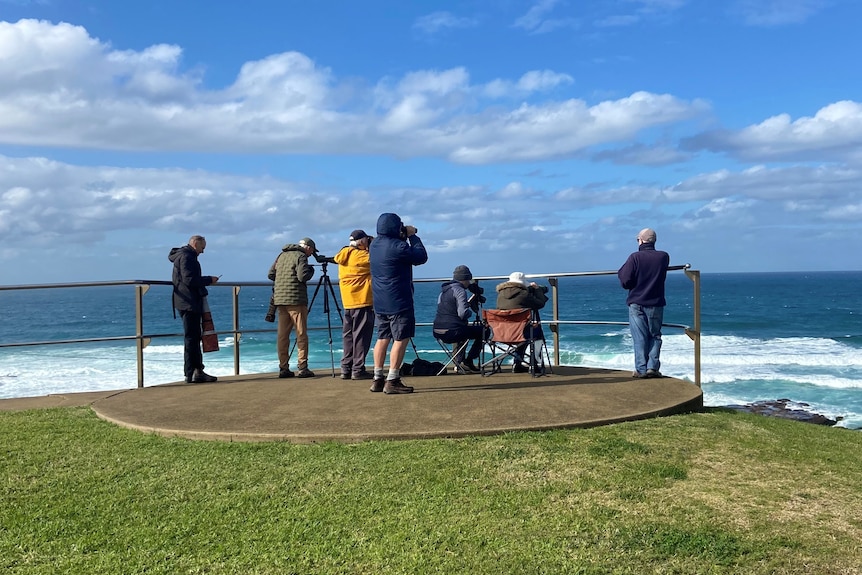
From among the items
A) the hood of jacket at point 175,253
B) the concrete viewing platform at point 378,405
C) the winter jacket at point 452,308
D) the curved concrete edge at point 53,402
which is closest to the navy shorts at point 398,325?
the concrete viewing platform at point 378,405

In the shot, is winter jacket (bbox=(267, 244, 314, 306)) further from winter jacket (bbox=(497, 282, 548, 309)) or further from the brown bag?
winter jacket (bbox=(497, 282, 548, 309))

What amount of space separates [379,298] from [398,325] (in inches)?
13.3

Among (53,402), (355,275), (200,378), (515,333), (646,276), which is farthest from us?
(200,378)

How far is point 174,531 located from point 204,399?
3493 millimetres

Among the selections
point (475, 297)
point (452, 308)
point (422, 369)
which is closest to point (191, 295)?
point (422, 369)

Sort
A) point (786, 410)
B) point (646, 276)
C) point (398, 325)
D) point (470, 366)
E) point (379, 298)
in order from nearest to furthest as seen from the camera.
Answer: point (398, 325) < point (379, 298) < point (646, 276) < point (470, 366) < point (786, 410)

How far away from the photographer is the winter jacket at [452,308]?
322 inches

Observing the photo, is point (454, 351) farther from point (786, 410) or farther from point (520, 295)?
point (786, 410)

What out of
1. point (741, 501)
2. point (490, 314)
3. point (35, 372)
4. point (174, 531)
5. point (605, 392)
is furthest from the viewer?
point (35, 372)

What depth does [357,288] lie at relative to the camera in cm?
777

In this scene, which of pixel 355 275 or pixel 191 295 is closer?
pixel 355 275

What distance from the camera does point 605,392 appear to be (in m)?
6.89

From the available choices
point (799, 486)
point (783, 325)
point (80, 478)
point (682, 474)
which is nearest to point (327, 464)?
point (80, 478)

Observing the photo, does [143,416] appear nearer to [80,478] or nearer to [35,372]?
[80,478]
